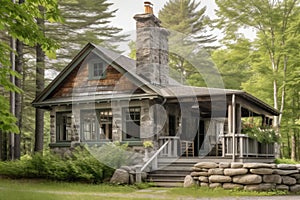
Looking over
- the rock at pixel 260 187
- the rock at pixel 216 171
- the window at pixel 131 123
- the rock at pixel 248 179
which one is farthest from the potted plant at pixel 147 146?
the rock at pixel 260 187

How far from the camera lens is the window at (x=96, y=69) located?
18123 mm

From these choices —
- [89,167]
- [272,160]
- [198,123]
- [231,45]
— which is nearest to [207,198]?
[89,167]

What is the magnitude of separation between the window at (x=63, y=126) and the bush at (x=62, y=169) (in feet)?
9.08

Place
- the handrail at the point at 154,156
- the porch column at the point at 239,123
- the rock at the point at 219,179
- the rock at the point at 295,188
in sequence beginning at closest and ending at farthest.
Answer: the rock at the point at 295,188 < the rock at the point at 219,179 < the handrail at the point at 154,156 < the porch column at the point at 239,123

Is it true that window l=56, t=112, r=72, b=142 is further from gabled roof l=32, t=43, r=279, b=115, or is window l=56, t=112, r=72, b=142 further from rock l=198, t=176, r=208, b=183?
rock l=198, t=176, r=208, b=183

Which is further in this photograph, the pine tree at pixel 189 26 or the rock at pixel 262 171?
the pine tree at pixel 189 26

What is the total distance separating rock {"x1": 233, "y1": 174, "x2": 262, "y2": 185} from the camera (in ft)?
39.0

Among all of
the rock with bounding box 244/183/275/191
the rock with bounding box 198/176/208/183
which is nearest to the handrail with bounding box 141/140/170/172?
the rock with bounding box 198/176/208/183

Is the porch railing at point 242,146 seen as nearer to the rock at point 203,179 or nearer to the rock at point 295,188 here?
the rock at point 203,179

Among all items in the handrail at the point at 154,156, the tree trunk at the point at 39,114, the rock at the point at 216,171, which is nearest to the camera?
the rock at the point at 216,171

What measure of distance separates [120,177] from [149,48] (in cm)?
602

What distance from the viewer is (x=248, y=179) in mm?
11930

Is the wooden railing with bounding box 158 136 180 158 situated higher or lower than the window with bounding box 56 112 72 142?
lower

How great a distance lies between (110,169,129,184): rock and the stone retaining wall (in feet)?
7.99
